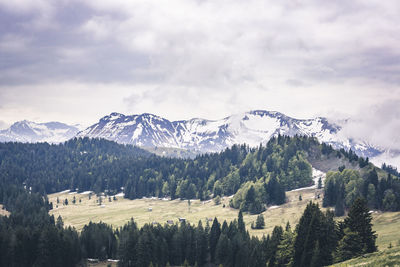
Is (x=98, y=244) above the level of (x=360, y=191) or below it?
below

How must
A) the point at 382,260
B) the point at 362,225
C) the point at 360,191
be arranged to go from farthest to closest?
the point at 360,191 → the point at 362,225 → the point at 382,260

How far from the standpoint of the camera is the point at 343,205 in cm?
15850

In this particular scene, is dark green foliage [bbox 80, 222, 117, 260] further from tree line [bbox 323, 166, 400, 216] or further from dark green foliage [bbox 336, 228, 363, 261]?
tree line [bbox 323, 166, 400, 216]

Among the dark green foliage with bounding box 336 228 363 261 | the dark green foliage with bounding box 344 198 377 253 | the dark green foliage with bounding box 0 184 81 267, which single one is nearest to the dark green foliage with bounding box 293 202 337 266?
the dark green foliage with bounding box 336 228 363 261

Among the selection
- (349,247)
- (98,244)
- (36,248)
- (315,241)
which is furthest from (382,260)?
(36,248)

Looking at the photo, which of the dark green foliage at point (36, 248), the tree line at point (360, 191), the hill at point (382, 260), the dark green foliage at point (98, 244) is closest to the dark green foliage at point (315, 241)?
the hill at point (382, 260)

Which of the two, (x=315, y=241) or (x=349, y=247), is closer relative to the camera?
(x=349, y=247)

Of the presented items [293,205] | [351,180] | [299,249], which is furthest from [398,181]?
[299,249]

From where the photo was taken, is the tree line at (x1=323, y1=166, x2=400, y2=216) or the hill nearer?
the hill

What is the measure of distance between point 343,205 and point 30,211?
508ft

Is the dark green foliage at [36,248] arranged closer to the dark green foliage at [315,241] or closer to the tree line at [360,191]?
the dark green foliage at [315,241]

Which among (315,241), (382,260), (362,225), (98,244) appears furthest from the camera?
(98,244)

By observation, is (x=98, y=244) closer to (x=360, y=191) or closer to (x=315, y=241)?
(x=315, y=241)

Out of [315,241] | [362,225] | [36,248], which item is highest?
[362,225]
